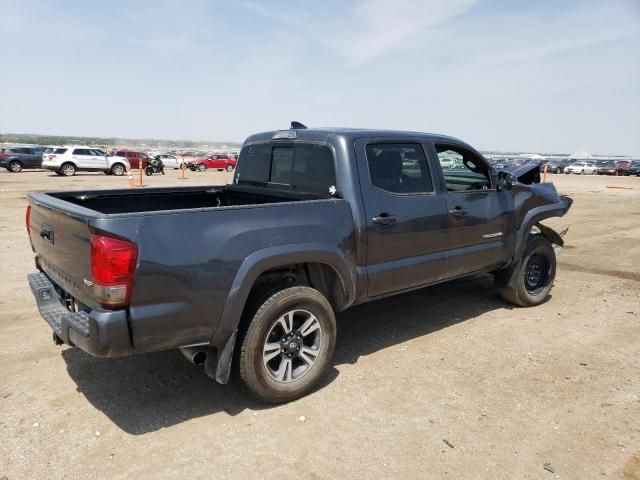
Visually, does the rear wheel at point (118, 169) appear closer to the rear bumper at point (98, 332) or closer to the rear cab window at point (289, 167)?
the rear cab window at point (289, 167)

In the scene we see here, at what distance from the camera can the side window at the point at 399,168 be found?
412 cm

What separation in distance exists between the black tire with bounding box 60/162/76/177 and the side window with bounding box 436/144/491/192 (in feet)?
92.6

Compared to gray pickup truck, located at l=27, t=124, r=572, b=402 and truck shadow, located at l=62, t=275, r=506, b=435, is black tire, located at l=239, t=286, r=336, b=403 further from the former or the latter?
truck shadow, located at l=62, t=275, r=506, b=435

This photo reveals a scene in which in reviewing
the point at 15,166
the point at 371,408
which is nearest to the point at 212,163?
the point at 15,166

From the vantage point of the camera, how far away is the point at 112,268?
2.76 m

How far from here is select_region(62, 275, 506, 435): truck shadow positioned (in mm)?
3457

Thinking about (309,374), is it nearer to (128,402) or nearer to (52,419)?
(128,402)

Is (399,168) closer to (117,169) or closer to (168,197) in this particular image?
(168,197)

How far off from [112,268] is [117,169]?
102 ft

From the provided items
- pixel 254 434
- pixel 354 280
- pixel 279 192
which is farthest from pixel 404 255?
pixel 254 434

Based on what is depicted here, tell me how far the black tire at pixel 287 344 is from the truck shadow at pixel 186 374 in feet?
0.76

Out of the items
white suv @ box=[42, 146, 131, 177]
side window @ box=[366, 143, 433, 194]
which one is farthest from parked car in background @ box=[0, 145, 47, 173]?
side window @ box=[366, 143, 433, 194]

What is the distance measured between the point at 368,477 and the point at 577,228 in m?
11.0

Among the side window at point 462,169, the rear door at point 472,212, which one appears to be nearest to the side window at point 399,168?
the rear door at point 472,212
